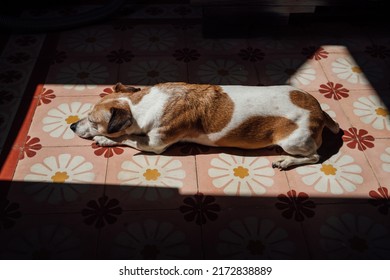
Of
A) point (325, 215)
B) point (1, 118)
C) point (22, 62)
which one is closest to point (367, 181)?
point (325, 215)

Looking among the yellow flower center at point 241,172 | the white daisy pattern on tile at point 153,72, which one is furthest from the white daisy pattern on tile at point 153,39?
the yellow flower center at point 241,172

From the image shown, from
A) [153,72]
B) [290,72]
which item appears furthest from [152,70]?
[290,72]

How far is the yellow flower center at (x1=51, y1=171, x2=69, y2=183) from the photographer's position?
122 inches

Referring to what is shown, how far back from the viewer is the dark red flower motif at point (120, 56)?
4.26m

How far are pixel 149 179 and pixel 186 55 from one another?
186 centimetres

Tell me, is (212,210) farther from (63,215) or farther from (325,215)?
(63,215)

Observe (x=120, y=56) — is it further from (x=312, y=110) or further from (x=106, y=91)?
(x=312, y=110)

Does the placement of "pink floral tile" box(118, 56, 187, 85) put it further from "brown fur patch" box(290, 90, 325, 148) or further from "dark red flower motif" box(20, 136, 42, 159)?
"brown fur patch" box(290, 90, 325, 148)

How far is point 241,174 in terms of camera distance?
10.4 feet

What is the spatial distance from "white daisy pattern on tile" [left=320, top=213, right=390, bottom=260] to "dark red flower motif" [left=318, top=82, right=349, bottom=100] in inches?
57.8

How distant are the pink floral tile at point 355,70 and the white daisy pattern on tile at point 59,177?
2.87 meters

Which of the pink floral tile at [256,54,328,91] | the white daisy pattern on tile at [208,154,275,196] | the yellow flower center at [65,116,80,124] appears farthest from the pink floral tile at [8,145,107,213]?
the pink floral tile at [256,54,328,91]

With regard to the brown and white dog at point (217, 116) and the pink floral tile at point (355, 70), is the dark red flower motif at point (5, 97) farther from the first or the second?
the pink floral tile at point (355, 70)

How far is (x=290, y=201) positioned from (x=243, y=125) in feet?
2.45
